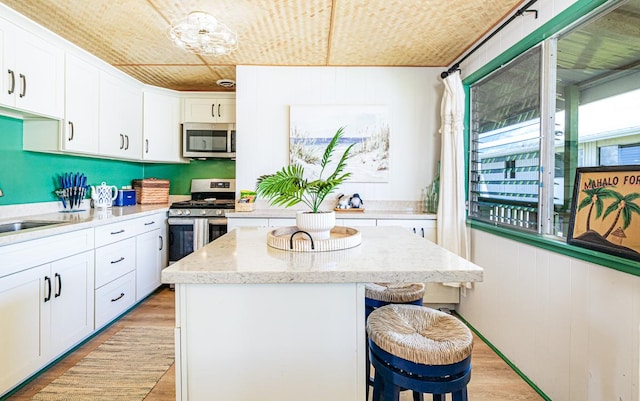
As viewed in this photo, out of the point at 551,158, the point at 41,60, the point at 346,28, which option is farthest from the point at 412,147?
the point at 41,60

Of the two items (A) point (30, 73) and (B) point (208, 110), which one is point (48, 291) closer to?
(A) point (30, 73)

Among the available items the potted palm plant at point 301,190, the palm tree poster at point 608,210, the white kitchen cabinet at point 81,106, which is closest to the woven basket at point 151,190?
the white kitchen cabinet at point 81,106

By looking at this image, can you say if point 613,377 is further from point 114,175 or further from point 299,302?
point 114,175

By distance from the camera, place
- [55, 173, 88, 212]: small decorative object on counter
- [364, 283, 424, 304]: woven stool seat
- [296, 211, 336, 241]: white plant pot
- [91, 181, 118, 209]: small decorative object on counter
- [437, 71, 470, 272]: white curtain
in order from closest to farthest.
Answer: [296, 211, 336, 241]: white plant pot, [364, 283, 424, 304]: woven stool seat, [437, 71, 470, 272]: white curtain, [55, 173, 88, 212]: small decorative object on counter, [91, 181, 118, 209]: small decorative object on counter

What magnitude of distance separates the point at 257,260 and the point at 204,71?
3.04 metres

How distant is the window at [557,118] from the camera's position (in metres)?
1.47

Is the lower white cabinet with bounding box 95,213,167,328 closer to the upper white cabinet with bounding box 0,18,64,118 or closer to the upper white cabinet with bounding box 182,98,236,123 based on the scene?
the upper white cabinet with bounding box 0,18,64,118

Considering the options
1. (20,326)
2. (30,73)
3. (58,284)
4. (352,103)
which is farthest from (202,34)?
(20,326)

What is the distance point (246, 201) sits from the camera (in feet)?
10.8

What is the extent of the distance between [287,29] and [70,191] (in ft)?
7.87

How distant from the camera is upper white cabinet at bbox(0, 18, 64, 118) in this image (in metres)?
2.11

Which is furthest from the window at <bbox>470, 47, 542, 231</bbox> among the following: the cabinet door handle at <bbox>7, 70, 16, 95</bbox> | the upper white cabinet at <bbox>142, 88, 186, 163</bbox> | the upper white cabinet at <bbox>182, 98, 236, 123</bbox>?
the cabinet door handle at <bbox>7, 70, 16, 95</bbox>

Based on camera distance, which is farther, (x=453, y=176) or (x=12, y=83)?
(x=453, y=176)

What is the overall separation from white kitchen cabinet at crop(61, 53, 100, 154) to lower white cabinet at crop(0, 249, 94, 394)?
1024 mm
